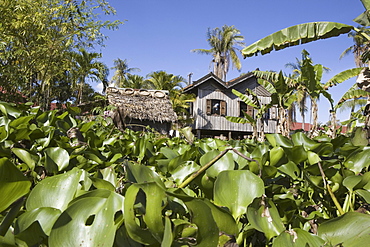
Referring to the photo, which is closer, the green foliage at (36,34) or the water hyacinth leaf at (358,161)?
the water hyacinth leaf at (358,161)

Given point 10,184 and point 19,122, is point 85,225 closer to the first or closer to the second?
point 10,184

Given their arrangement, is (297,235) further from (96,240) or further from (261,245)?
(96,240)

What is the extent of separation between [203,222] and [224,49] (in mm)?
35248

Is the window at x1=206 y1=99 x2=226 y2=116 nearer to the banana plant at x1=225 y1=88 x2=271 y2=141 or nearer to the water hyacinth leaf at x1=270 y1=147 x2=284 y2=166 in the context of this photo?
the banana plant at x1=225 y1=88 x2=271 y2=141

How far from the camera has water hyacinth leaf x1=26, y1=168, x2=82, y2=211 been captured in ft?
1.69

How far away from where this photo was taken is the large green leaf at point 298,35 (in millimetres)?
5034

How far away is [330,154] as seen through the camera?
117 centimetres

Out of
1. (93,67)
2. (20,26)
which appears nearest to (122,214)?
(20,26)

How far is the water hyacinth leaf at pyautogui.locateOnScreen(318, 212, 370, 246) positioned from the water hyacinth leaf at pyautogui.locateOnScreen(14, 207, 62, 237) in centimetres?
50

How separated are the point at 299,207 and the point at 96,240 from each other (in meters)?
0.67

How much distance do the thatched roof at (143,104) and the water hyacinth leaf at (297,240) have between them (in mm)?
13892

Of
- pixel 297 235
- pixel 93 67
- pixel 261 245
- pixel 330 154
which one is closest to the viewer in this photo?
pixel 297 235

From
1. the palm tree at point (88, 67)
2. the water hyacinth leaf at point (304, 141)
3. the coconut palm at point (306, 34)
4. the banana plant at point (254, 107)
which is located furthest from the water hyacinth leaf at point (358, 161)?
the palm tree at point (88, 67)

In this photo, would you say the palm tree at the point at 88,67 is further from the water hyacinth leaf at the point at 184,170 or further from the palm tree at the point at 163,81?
the water hyacinth leaf at the point at 184,170
